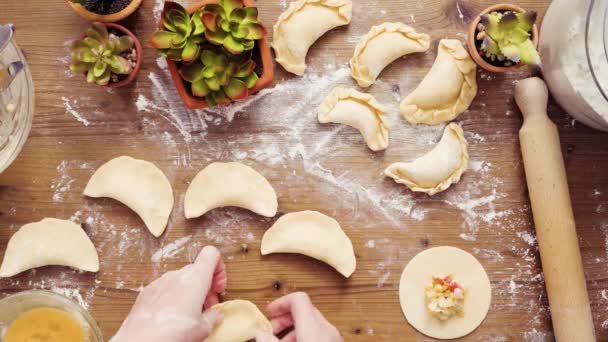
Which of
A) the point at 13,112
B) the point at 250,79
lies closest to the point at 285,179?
the point at 250,79

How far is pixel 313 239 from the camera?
1241mm

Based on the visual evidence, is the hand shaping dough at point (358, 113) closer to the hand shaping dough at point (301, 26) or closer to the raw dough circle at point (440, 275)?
the hand shaping dough at point (301, 26)

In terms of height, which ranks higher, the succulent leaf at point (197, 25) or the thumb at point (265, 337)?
the succulent leaf at point (197, 25)

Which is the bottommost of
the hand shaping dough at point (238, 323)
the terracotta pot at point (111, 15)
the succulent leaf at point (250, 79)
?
the hand shaping dough at point (238, 323)

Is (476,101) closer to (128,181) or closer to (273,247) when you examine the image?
(273,247)

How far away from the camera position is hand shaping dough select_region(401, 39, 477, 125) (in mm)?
1243

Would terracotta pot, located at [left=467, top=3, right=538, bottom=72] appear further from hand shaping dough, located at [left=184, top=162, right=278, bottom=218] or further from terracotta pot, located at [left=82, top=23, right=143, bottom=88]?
terracotta pot, located at [left=82, top=23, right=143, bottom=88]

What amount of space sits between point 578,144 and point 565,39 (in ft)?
0.84

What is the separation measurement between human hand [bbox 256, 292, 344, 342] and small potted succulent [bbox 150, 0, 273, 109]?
0.42 metres

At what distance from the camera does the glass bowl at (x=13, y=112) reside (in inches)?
44.9

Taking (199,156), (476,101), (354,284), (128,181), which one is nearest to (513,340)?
(354,284)

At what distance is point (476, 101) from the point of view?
1275 millimetres

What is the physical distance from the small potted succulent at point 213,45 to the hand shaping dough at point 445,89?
344mm

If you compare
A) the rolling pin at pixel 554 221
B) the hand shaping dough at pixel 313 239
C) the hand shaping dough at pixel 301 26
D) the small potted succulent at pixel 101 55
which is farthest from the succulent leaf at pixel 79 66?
the rolling pin at pixel 554 221
